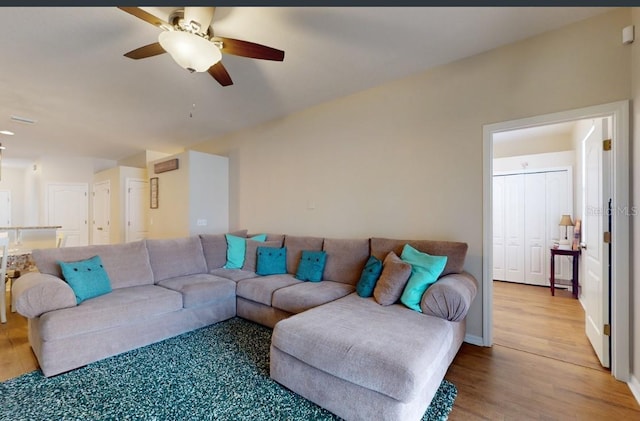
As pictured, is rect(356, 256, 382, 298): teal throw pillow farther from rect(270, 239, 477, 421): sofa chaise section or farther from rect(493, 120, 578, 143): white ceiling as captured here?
rect(493, 120, 578, 143): white ceiling

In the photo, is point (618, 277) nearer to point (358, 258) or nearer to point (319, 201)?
point (358, 258)

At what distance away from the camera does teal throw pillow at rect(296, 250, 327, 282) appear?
10.6ft

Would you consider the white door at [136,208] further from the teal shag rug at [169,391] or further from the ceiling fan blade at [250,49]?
the ceiling fan blade at [250,49]

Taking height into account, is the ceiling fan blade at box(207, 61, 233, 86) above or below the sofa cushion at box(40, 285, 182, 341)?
above

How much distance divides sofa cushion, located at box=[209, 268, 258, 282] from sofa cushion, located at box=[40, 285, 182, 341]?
2.21 ft

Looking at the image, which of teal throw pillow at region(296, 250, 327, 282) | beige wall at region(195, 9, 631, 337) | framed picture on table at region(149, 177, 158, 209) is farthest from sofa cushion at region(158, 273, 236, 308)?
framed picture on table at region(149, 177, 158, 209)

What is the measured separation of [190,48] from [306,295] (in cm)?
212

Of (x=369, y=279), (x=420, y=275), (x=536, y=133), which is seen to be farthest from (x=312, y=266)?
(x=536, y=133)

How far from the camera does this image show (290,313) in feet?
9.06

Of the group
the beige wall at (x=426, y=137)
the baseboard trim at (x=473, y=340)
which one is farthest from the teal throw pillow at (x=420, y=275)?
the baseboard trim at (x=473, y=340)

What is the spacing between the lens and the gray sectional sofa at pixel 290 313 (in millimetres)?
1632

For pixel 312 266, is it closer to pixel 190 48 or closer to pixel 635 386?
pixel 190 48

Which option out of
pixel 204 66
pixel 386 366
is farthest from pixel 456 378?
pixel 204 66

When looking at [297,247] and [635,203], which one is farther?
[297,247]
